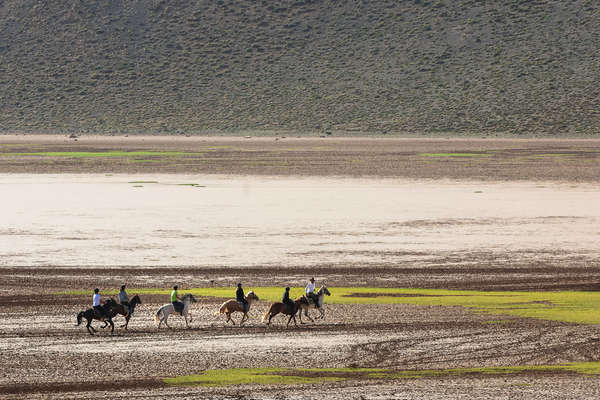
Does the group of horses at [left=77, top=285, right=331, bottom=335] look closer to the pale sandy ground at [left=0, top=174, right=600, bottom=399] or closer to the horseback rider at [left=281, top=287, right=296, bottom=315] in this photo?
the horseback rider at [left=281, top=287, right=296, bottom=315]

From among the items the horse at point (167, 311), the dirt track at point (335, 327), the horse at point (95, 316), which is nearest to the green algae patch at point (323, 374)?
the dirt track at point (335, 327)

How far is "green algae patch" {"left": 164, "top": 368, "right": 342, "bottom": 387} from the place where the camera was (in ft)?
43.4

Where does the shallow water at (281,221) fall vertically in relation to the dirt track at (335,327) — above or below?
above

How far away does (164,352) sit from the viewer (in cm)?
1484

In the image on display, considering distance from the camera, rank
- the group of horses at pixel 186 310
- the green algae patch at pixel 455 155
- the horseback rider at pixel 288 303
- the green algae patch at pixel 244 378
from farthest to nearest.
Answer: the green algae patch at pixel 455 155 → the horseback rider at pixel 288 303 → the group of horses at pixel 186 310 → the green algae patch at pixel 244 378

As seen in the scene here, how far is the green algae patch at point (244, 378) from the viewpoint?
43.4ft

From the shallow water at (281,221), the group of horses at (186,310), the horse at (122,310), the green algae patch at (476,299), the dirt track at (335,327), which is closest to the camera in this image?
the dirt track at (335,327)

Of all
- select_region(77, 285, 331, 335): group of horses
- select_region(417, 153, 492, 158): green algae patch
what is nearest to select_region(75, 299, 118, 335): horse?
select_region(77, 285, 331, 335): group of horses

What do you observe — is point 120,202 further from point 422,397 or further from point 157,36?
point 157,36

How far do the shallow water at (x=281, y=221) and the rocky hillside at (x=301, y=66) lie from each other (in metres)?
61.6

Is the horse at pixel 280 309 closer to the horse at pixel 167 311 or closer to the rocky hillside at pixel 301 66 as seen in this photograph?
the horse at pixel 167 311

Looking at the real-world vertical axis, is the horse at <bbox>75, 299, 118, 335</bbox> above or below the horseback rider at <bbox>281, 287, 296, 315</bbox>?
below

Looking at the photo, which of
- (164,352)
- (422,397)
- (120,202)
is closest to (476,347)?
(422,397)

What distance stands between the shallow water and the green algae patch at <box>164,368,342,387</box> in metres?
10.2
